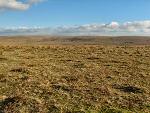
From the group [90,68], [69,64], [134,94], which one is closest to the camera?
[134,94]

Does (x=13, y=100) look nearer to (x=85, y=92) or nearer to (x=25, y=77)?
(x=85, y=92)

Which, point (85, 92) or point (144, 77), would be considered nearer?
point (85, 92)

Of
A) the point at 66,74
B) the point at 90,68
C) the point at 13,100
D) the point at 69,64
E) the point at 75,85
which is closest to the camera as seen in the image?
the point at 13,100

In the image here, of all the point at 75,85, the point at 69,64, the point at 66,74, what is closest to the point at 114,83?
the point at 75,85

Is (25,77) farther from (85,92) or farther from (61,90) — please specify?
(85,92)

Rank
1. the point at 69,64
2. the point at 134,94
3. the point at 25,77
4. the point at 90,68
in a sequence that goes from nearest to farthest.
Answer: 1. the point at 134,94
2. the point at 25,77
3. the point at 90,68
4. the point at 69,64

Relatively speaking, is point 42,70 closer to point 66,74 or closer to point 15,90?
point 66,74

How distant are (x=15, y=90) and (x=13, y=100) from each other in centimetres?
216

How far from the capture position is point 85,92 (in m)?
16.1

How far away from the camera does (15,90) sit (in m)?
16.5

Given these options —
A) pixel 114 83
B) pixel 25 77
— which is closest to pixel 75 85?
pixel 114 83

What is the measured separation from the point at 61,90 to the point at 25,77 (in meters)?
3.80

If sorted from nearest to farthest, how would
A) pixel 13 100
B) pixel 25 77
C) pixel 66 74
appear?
pixel 13 100
pixel 25 77
pixel 66 74

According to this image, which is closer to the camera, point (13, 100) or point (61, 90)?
point (13, 100)
